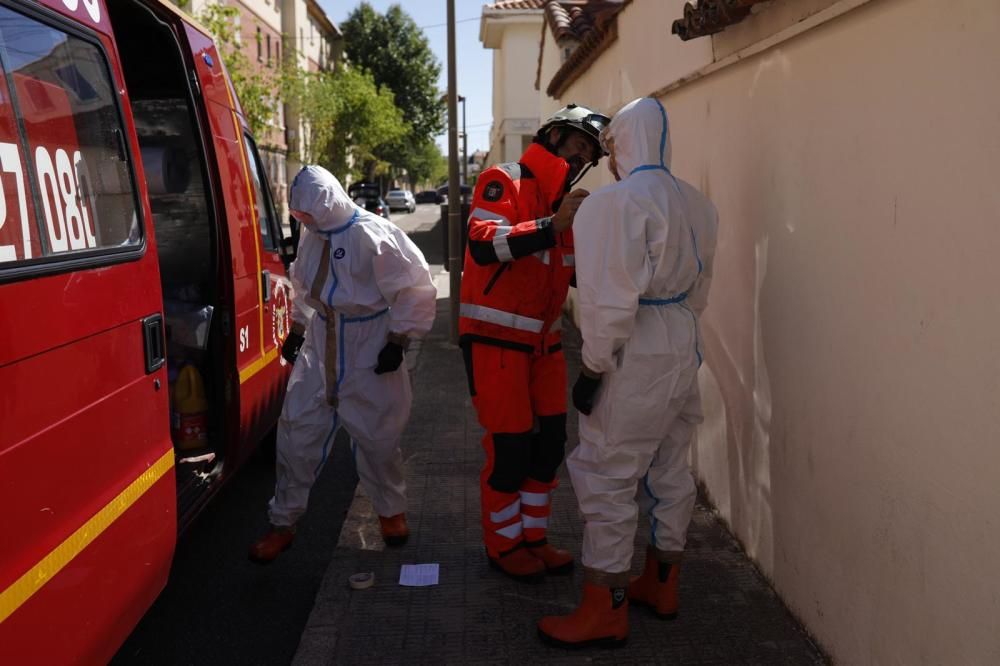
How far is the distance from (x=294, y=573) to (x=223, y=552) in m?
0.46

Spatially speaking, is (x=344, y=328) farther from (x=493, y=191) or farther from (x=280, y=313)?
(x=280, y=313)

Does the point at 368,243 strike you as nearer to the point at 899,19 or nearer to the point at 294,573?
the point at 294,573

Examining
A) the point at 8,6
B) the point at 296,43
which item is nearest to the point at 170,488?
the point at 8,6

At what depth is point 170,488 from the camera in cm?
287

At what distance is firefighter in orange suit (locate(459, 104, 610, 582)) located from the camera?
3.49 m

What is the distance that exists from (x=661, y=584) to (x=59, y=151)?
2545 mm

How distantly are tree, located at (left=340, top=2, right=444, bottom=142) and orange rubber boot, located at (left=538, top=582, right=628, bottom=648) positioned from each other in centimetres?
4461

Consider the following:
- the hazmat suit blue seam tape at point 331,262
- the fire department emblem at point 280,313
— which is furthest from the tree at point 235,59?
the hazmat suit blue seam tape at point 331,262

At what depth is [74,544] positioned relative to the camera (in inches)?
85.1

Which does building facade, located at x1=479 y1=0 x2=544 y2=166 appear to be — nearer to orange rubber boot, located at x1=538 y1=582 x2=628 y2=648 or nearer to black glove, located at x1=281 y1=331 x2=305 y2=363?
black glove, located at x1=281 y1=331 x2=305 y2=363

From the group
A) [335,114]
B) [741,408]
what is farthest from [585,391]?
[335,114]

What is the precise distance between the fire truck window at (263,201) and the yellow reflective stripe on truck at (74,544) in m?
2.14

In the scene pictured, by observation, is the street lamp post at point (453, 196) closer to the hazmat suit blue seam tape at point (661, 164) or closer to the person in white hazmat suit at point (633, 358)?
the person in white hazmat suit at point (633, 358)

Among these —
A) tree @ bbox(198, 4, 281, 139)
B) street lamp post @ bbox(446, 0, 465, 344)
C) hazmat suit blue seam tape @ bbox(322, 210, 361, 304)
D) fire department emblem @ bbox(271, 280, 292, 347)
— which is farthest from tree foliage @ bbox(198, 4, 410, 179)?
hazmat suit blue seam tape @ bbox(322, 210, 361, 304)
